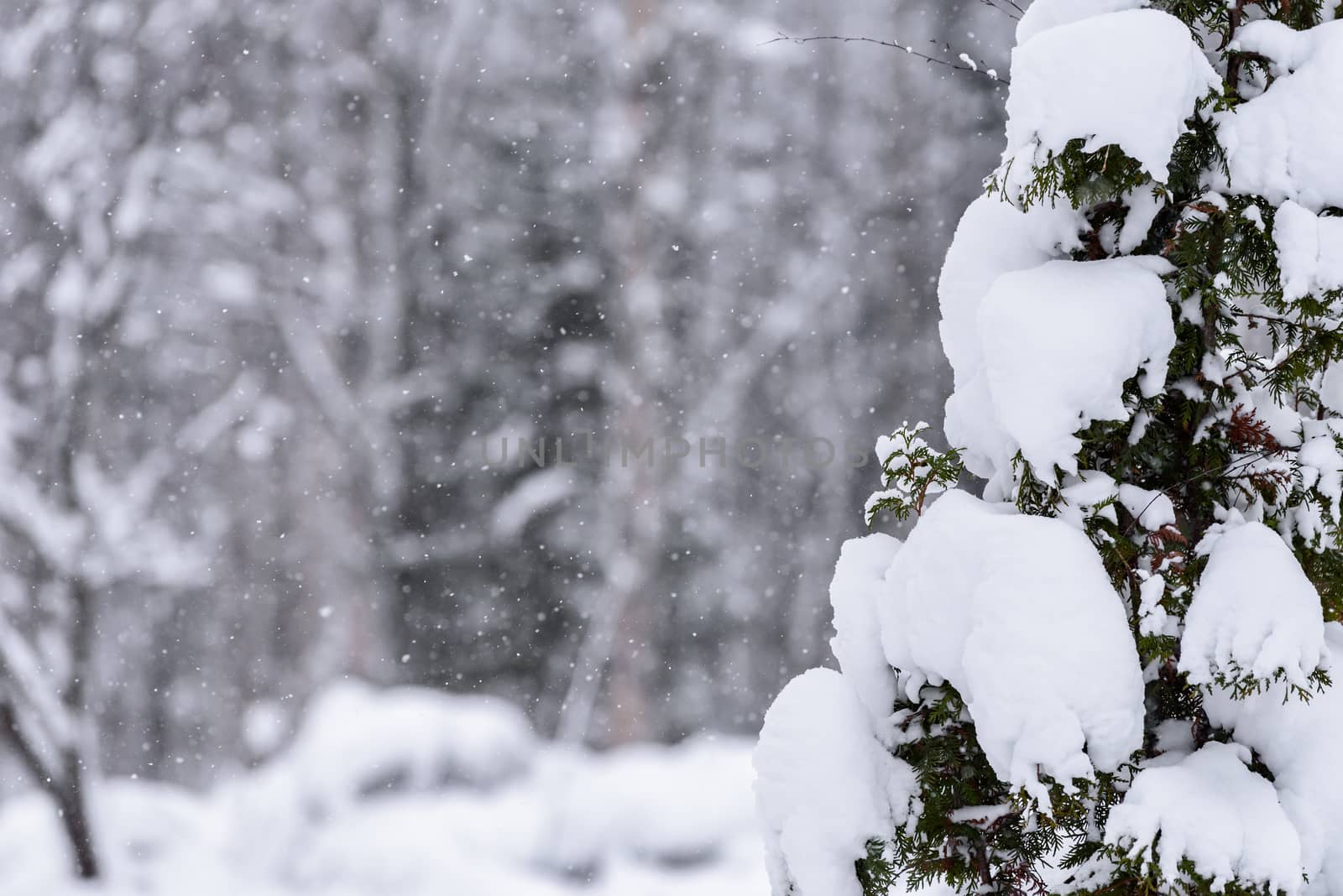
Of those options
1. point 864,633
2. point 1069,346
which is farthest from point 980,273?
point 864,633

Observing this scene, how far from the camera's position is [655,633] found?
9.80m

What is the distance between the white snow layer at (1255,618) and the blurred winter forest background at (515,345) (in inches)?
316

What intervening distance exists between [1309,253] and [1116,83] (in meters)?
0.43

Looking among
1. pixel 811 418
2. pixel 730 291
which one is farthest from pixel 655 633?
pixel 730 291

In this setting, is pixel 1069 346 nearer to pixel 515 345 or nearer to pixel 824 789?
pixel 824 789

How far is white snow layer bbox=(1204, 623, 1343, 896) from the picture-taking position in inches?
70.1

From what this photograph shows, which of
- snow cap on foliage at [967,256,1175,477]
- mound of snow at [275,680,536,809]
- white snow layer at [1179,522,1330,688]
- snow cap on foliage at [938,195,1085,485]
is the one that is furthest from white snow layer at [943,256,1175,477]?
mound of snow at [275,680,536,809]

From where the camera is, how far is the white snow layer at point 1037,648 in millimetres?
1742

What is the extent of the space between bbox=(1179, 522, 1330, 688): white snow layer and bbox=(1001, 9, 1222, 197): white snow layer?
0.65 meters

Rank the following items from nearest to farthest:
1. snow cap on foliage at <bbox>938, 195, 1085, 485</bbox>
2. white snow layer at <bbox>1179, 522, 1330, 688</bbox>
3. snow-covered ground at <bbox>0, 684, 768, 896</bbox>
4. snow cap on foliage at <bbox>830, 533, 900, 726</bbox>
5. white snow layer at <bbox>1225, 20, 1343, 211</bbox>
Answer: white snow layer at <bbox>1179, 522, 1330, 688</bbox>, white snow layer at <bbox>1225, 20, 1343, 211</bbox>, snow cap on foliage at <bbox>938, 195, 1085, 485</bbox>, snow cap on foliage at <bbox>830, 533, 900, 726</bbox>, snow-covered ground at <bbox>0, 684, 768, 896</bbox>

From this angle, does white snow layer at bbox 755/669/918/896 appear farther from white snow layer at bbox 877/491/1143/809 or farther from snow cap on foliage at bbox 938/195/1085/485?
snow cap on foliage at bbox 938/195/1085/485

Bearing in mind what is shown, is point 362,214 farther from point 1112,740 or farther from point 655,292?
point 1112,740

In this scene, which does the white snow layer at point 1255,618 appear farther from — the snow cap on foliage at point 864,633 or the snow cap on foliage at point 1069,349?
the snow cap on foliage at point 864,633

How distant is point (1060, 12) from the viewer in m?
2.19
